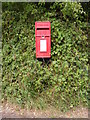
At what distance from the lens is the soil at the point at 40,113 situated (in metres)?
4.35

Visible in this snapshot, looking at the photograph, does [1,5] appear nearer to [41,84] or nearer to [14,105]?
[41,84]

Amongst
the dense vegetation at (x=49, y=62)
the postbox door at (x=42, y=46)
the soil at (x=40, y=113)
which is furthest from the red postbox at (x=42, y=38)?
the soil at (x=40, y=113)

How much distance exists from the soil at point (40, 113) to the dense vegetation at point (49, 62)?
13 centimetres

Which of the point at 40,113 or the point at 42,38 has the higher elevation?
the point at 42,38

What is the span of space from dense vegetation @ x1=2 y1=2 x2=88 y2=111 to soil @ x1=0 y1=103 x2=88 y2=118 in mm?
126

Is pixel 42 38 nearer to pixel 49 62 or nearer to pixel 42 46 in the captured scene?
pixel 42 46

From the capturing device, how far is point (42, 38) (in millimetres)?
4273

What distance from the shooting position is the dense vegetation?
14.8ft

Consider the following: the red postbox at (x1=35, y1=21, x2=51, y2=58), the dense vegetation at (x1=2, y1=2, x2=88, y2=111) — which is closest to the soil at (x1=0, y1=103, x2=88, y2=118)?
the dense vegetation at (x1=2, y1=2, x2=88, y2=111)

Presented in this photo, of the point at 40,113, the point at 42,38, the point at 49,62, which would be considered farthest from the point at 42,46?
the point at 40,113

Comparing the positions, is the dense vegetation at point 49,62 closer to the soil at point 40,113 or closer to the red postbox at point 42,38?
the soil at point 40,113

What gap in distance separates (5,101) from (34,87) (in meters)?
0.90

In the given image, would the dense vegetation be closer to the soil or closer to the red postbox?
the soil

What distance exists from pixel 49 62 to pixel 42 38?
0.71m
